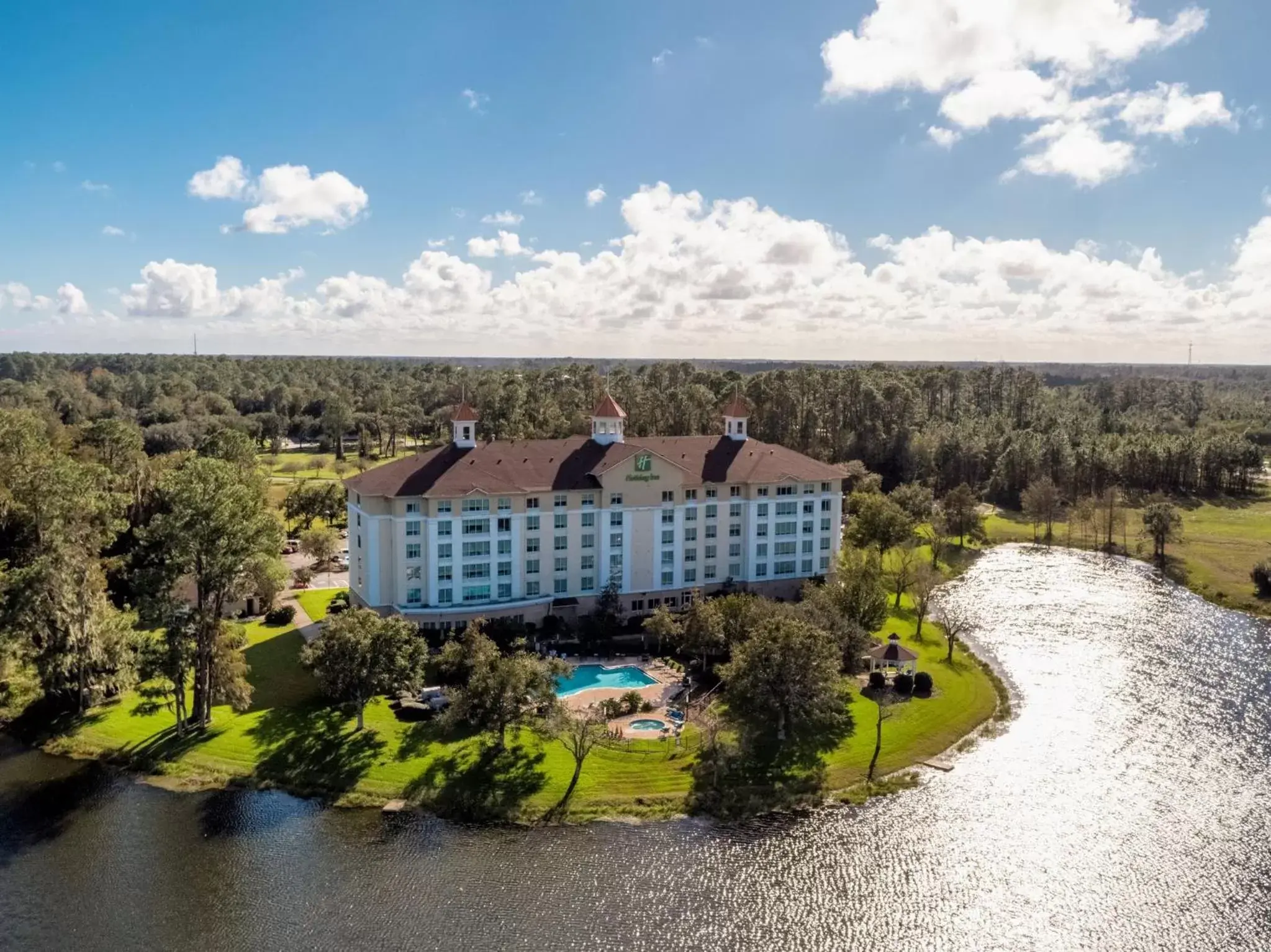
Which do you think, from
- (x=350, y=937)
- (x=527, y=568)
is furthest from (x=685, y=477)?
(x=350, y=937)

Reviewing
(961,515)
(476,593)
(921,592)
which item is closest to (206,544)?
(476,593)

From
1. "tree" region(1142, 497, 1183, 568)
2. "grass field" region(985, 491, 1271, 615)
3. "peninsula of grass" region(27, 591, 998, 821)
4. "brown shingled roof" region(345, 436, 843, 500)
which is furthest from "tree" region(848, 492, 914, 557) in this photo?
"tree" region(1142, 497, 1183, 568)

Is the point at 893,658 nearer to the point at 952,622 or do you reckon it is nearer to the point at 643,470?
the point at 952,622

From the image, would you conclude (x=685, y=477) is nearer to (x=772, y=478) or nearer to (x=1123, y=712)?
(x=772, y=478)

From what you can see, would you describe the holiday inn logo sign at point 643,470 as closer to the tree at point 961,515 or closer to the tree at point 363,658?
the tree at point 363,658

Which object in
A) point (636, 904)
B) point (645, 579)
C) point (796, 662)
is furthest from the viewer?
point (645, 579)

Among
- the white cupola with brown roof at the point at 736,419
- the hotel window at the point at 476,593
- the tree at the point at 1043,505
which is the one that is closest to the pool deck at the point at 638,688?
the hotel window at the point at 476,593
